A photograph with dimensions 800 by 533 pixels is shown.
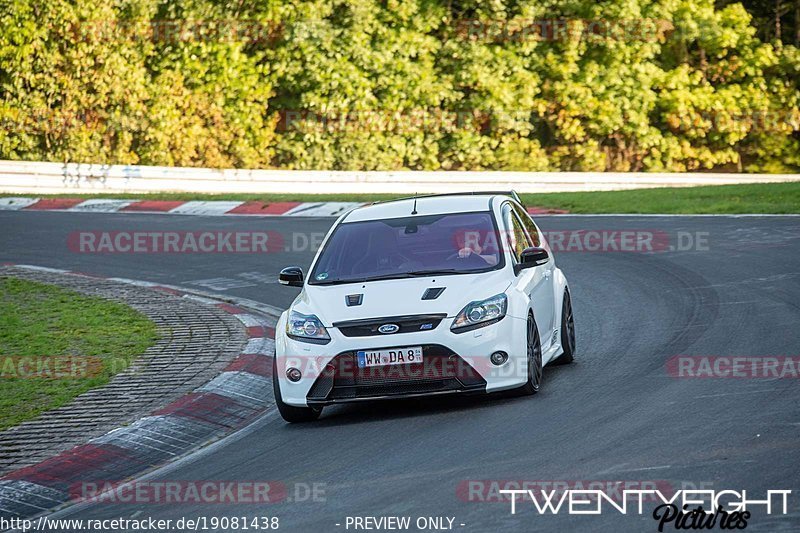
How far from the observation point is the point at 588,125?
38.7 meters

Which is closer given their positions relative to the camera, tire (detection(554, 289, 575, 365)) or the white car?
the white car

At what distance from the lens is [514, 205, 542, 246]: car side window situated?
35.9ft

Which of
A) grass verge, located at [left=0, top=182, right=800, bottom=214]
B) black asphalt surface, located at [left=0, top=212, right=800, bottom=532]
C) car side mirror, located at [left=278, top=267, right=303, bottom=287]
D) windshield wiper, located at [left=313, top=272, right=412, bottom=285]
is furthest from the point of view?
grass verge, located at [left=0, top=182, right=800, bottom=214]

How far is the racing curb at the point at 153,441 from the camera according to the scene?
7727mm

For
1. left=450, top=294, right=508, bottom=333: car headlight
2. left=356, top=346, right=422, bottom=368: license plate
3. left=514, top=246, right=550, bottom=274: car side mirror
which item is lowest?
left=356, top=346, right=422, bottom=368: license plate

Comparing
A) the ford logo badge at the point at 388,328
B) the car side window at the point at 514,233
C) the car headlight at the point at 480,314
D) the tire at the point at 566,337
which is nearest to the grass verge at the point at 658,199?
the tire at the point at 566,337

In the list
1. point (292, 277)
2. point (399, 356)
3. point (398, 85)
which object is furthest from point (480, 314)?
point (398, 85)

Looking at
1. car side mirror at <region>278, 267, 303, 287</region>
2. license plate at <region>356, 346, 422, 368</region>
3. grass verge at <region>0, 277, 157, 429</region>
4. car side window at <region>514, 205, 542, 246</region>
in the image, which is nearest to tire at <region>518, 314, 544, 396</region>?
license plate at <region>356, 346, 422, 368</region>

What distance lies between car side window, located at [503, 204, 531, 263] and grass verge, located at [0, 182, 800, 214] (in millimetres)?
10782

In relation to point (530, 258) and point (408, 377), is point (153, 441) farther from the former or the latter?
point (530, 258)

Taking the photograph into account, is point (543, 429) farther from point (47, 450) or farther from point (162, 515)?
point (47, 450)

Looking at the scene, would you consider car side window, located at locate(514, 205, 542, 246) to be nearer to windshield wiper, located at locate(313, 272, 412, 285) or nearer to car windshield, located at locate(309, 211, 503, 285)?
car windshield, located at locate(309, 211, 503, 285)

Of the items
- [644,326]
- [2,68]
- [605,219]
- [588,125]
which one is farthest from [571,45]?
[644,326]

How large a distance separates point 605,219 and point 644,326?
877cm
